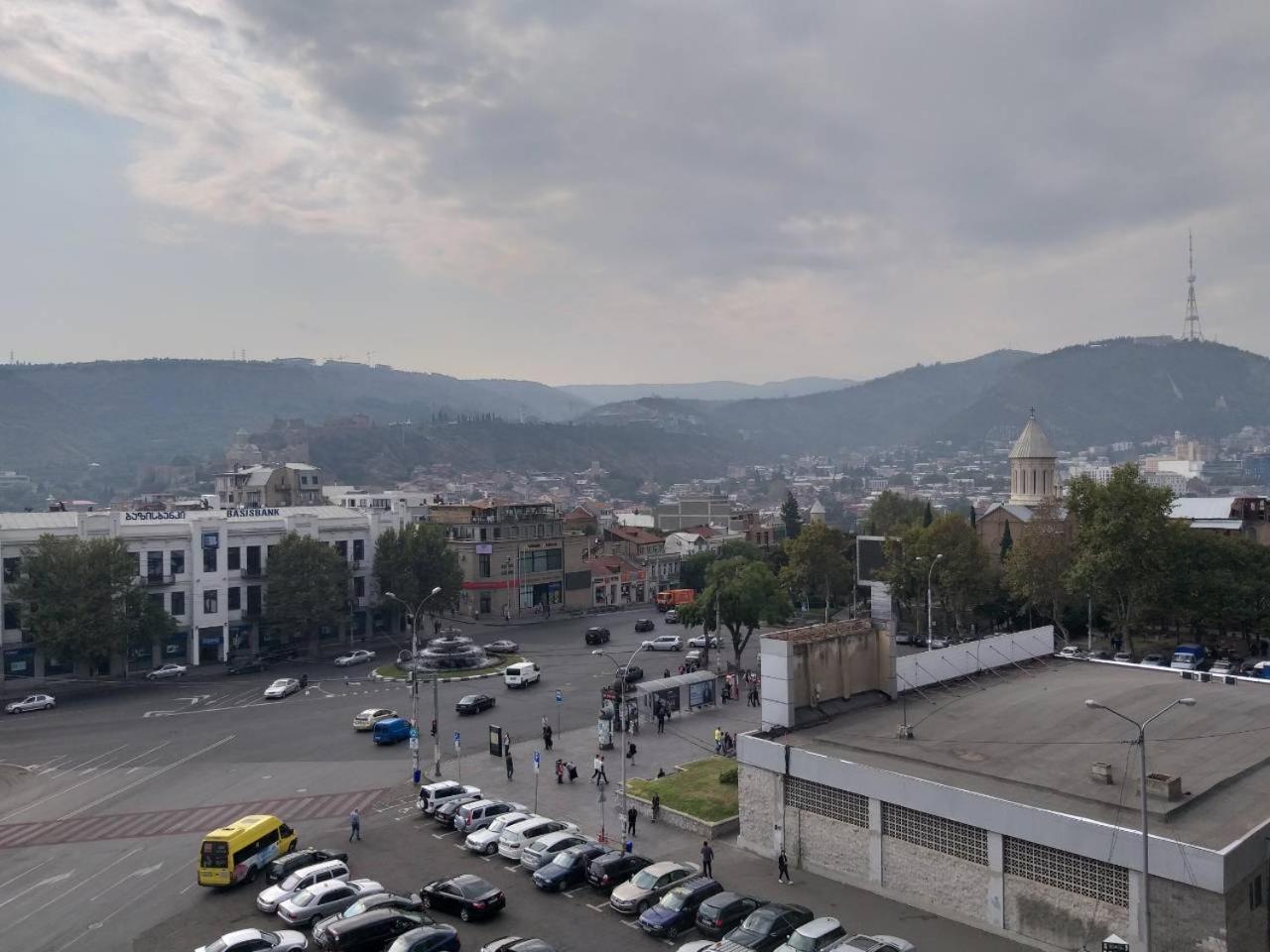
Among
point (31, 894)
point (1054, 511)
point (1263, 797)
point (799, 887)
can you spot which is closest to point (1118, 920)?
point (1263, 797)

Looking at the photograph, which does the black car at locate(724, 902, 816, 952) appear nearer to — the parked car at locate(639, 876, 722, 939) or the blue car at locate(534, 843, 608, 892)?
the parked car at locate(639, 876, 722, 939)

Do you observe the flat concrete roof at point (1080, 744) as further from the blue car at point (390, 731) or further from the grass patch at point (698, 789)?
the blue car at point (390, 731)

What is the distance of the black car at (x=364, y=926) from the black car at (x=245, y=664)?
4510 cm

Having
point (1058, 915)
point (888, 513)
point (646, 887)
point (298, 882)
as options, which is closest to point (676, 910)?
point (646, 887)

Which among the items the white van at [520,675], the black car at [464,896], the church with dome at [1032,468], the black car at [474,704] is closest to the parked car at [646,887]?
the black car at [464,896]

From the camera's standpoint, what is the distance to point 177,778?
135 feet

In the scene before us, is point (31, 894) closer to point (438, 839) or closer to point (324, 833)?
point (324, 833)

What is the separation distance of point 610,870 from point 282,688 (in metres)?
35.8

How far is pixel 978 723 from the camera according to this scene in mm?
32906

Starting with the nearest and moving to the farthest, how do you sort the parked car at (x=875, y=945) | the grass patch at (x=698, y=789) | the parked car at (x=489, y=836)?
the parked car at (x=875, y=945)
the parked car at (x=489, y=836)
the grass patch at (x=698, y=789)

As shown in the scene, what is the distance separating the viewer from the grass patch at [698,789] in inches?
1339

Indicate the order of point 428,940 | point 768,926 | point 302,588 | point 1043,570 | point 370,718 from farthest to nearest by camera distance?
point 302,588 < point 1043,570 < point 370,718 < point 768,926 < point 428,940

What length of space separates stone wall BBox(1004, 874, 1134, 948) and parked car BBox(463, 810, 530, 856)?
51.2 ft

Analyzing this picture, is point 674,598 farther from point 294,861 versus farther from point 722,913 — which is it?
point 722,913
